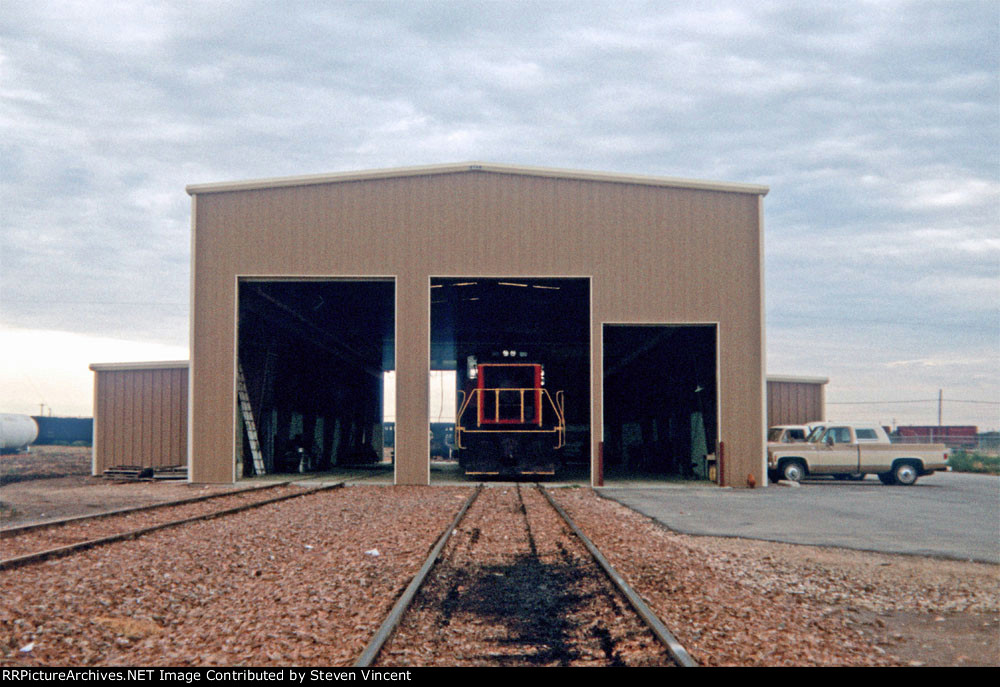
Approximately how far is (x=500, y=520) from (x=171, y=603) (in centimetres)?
639

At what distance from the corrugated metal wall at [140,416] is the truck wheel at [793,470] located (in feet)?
53.3

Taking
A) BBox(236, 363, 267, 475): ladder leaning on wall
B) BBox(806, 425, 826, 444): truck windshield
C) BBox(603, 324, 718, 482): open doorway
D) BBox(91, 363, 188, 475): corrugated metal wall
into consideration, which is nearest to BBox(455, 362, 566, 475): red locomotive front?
BBox(603, 324, 718, 482): open doorway

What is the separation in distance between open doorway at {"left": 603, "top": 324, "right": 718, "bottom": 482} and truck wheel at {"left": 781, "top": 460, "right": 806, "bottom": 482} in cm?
196

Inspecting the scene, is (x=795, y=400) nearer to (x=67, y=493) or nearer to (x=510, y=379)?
(x=510, y=379)

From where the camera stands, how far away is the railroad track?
5.06 m

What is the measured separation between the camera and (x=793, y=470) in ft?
70.6

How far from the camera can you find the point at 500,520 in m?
12.4

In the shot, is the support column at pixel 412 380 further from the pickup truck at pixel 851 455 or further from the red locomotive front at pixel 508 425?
the pickup truck at pixel 851 455

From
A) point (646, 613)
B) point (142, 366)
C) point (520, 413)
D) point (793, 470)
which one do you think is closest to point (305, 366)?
point (142, 366)

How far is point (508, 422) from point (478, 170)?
6367 millimetres

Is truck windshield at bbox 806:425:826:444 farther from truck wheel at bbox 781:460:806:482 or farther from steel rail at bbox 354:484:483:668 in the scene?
steel rail at bbox 354:484:483:668

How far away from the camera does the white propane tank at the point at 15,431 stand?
36188 mm
